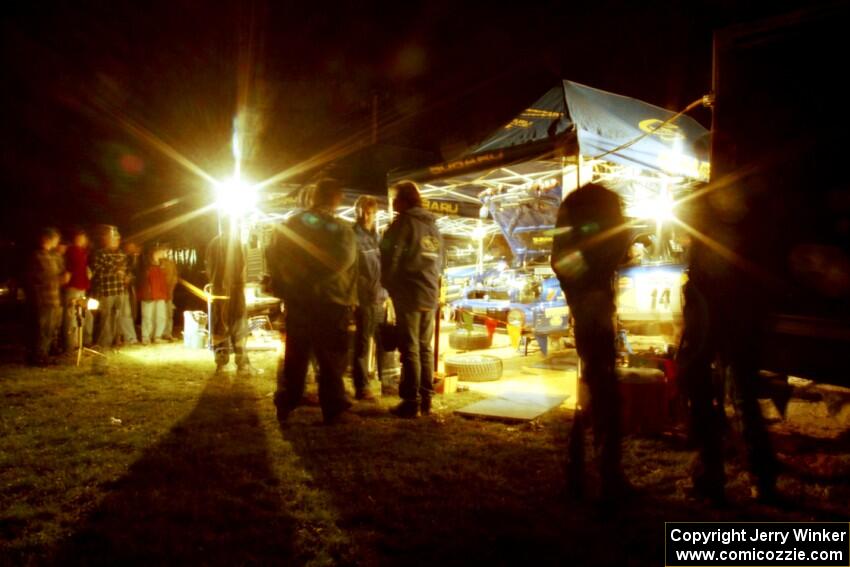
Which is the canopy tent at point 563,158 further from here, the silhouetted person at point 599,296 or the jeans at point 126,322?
the jeans at point 126,322

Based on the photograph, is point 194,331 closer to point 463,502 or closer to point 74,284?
point 74,284

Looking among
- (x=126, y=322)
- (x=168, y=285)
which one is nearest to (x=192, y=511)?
(x=126, y=322)

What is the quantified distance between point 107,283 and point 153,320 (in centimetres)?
148

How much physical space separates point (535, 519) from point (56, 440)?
13.6 ft

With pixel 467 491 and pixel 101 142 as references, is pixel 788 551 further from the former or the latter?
pixel 101 142

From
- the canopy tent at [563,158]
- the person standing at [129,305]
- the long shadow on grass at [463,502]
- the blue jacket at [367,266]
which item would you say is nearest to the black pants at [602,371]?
the long shadow on grass at [463,502]

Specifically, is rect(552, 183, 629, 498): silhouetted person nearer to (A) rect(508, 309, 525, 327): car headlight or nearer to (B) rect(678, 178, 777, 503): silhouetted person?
(B) rect(678, 178, 777, 503): silhouetted person

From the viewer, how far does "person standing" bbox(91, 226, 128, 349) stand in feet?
32.4

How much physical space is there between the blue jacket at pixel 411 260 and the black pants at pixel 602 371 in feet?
7.09

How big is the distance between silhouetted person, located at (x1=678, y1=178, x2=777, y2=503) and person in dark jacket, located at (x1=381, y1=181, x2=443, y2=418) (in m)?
2.49

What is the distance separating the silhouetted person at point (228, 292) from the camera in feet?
23.0

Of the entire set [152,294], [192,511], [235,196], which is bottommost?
[192,511]

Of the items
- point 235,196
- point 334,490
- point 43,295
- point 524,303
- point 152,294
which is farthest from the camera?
point 152,294

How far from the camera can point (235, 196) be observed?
8.42 metres
